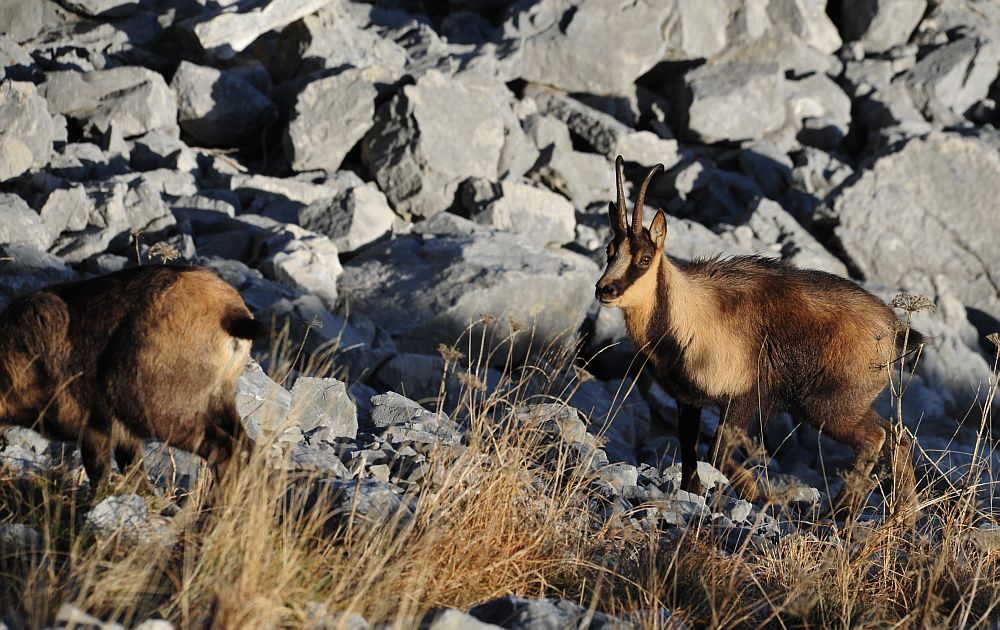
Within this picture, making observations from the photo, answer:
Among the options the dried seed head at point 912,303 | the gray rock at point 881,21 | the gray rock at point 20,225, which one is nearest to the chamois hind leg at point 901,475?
the dried seed head at point 912,303

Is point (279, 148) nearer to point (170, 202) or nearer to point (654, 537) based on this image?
point (170, 202)

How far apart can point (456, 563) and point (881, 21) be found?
13.6 metres

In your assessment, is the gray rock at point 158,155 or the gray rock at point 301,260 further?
the gray rock at point 158,155

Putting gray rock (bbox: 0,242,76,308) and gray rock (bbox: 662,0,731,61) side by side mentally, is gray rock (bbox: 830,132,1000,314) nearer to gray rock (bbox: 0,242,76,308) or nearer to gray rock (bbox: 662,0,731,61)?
gray rock (bbox: 662,0,731,61)

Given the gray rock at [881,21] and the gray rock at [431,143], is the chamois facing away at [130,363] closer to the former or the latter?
the gray rock at [431,143]

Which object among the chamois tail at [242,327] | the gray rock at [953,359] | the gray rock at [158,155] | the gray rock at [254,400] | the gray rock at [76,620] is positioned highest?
the chamois tail at [242,327]

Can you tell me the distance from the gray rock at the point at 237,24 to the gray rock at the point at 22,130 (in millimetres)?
2509

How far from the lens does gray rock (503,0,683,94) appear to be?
13.0m

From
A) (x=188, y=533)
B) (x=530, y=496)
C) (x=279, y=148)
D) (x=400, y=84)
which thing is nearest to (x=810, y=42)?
(x=400, y=84)

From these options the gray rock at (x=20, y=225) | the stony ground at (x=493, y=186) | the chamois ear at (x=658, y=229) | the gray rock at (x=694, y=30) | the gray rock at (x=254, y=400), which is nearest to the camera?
the gray rock at (x=254, y=400)

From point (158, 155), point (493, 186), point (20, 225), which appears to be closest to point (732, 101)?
point (493, 186)

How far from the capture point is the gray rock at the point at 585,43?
42.5 ft

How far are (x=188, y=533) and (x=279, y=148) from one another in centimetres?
834

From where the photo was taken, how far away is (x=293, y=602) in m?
3.35
